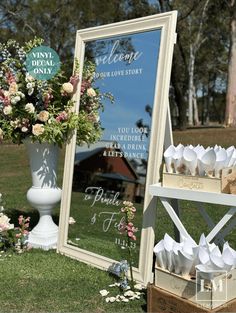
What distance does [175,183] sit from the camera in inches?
121

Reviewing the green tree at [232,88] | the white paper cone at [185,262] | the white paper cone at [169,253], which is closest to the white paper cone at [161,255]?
the white paper cone at [169,253]

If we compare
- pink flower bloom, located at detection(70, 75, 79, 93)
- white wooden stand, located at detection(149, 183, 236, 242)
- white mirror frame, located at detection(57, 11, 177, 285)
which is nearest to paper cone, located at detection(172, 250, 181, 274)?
white wooden stand, located at detection(149, 183, 236, 242)

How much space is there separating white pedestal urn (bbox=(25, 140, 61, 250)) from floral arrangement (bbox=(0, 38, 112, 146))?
182 mm

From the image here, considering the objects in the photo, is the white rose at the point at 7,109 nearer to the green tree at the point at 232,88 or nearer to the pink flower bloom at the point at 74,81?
the pink flower bloom at the point at 74,81

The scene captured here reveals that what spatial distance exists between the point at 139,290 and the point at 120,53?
1.88 metres

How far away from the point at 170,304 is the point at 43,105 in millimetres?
2279

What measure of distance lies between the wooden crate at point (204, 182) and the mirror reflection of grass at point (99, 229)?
1.55 feet

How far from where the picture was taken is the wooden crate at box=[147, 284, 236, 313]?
2.62 meters

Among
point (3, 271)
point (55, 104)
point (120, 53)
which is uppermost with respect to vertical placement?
point (120, 53)

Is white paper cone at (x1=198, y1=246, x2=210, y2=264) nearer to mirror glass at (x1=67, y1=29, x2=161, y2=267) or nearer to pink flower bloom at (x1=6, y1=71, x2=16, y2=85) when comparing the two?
mirror glass at (x1=67, y1=29, x2=161, y2=267)

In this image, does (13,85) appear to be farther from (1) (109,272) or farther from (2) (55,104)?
(1) (109,272)

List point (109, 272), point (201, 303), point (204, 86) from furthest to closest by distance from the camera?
point (204, 86)
point (109, 272)
point (201, 303)

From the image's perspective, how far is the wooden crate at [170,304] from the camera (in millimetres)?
2617

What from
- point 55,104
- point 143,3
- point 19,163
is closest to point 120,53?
point 55,104
